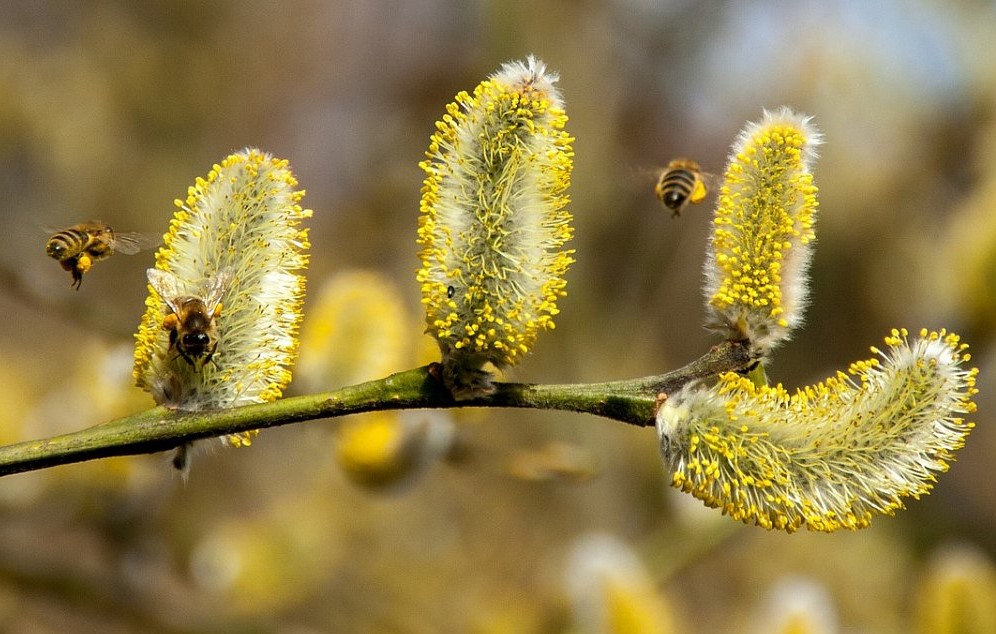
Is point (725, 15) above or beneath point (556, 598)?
above

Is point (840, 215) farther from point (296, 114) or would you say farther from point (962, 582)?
point (296, 114)

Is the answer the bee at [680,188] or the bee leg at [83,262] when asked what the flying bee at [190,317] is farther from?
the bee at [680,188]

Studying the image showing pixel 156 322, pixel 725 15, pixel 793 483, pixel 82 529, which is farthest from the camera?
pixel 725 15

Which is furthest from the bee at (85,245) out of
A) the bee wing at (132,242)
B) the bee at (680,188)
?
the bee at (680,188)

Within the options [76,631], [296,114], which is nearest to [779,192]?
[76,631]

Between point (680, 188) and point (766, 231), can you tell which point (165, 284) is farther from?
point (680, 188)

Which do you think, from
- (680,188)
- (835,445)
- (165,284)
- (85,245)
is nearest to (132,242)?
(85,245)
